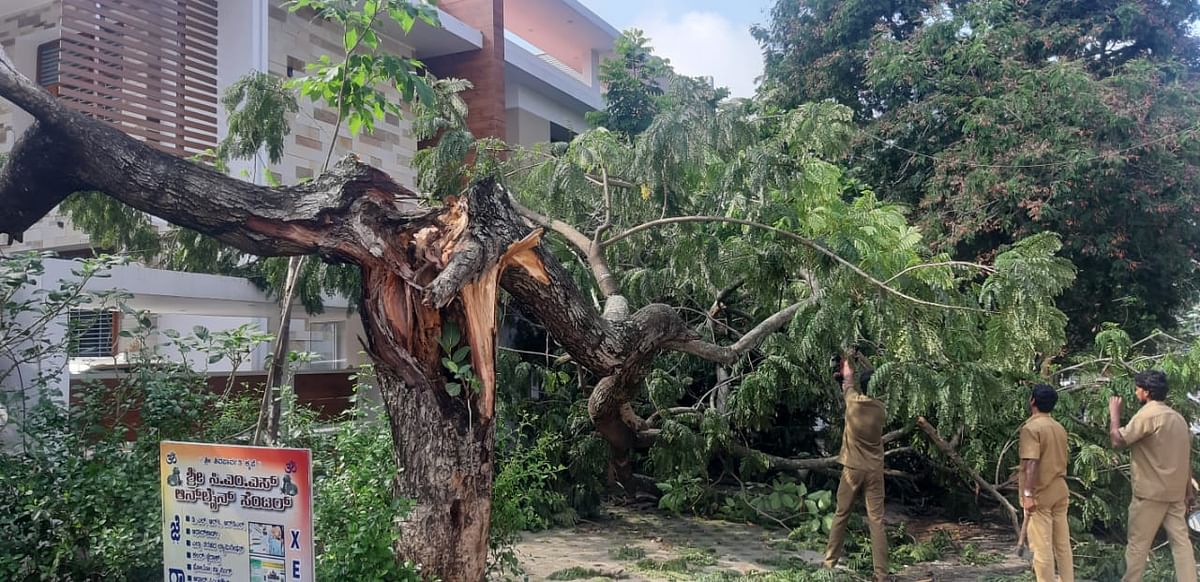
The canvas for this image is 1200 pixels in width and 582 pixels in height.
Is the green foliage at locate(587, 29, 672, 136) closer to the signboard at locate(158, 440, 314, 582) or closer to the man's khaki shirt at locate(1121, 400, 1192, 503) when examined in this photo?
the man's khaki shirt at locate(1121, 400, 1192, 503)

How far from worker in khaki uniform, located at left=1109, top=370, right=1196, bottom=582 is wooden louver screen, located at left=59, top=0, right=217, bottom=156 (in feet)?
27.5

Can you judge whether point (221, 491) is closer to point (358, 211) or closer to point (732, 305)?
point (358, 211)

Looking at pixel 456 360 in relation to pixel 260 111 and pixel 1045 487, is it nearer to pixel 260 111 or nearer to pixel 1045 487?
pixel 260 111

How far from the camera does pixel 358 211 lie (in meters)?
4.29

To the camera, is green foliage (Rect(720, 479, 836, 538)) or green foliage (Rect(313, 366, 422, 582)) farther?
green foliage (Rect(720, 479, 836, 538))

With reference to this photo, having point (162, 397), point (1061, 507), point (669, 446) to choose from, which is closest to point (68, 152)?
point (162, 397)

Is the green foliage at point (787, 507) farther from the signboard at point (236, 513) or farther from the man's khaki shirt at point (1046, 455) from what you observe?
the signboard at point (236, 513)

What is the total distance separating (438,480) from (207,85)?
258 inches

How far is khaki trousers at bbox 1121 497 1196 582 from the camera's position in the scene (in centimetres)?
555

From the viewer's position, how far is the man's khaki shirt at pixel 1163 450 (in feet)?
18.2

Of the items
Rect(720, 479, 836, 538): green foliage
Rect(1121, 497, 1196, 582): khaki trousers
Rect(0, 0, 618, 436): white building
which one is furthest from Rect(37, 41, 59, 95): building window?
Rect(1121, 497, 1196, 582): khaki trousers

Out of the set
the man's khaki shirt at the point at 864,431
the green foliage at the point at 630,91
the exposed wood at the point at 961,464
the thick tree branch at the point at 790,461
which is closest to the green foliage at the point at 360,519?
the man's khaki shirt at the point at 864,431

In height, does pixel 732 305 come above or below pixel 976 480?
above

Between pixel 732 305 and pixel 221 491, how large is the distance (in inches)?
239
